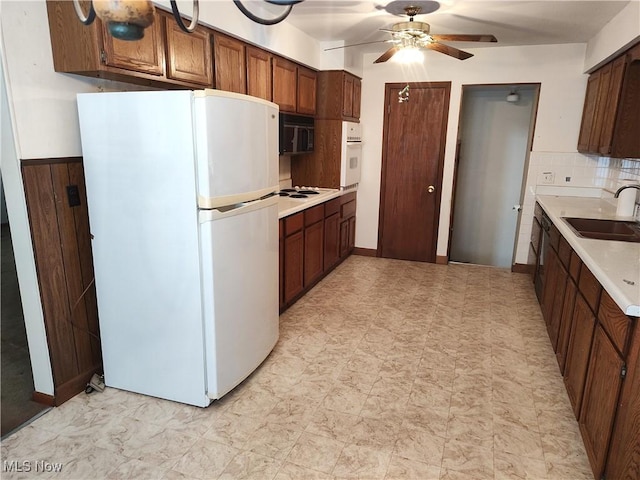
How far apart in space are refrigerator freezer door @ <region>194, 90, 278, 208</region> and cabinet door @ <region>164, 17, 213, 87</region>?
0.53 m

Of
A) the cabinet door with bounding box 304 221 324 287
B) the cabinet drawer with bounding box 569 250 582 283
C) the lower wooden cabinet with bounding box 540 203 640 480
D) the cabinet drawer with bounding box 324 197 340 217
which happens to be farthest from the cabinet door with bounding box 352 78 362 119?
the cabinet drawer with bounding box 569 250 582 283

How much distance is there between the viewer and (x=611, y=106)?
11.1 ft

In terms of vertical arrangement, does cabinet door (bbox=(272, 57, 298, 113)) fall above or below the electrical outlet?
above

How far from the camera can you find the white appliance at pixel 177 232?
6.94 feet

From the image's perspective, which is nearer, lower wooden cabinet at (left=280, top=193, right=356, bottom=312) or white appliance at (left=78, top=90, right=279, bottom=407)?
white appliance at (left=78, top=90, right=279, bottom=407)

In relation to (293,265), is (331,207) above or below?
above

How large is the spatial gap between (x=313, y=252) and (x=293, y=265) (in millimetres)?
466

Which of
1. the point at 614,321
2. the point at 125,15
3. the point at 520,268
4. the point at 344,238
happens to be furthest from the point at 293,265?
the point at 125,15

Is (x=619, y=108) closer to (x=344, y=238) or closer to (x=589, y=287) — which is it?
(x=589, y=287)

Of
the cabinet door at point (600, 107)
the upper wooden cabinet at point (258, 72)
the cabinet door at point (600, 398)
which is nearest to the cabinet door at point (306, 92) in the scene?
the upper wooden cabinet at point (258, 72)

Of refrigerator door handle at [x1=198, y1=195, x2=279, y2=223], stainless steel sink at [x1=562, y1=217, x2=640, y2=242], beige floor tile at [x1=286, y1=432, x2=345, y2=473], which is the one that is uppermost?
refrigerator door handle at [x1=198, y1=195, x2=279, y2=223]

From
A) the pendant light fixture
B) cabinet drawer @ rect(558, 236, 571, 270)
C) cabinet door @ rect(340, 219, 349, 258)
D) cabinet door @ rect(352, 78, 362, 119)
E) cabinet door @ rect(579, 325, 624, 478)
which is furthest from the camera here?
cabinet door @ rect(340, 219, 349, 258)

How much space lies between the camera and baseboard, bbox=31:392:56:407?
236cm

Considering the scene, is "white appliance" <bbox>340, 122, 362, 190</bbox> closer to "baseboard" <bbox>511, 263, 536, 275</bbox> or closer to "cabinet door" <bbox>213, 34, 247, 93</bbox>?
"cabinet door" <bbox>213, 34, 247, 93</bbox>
